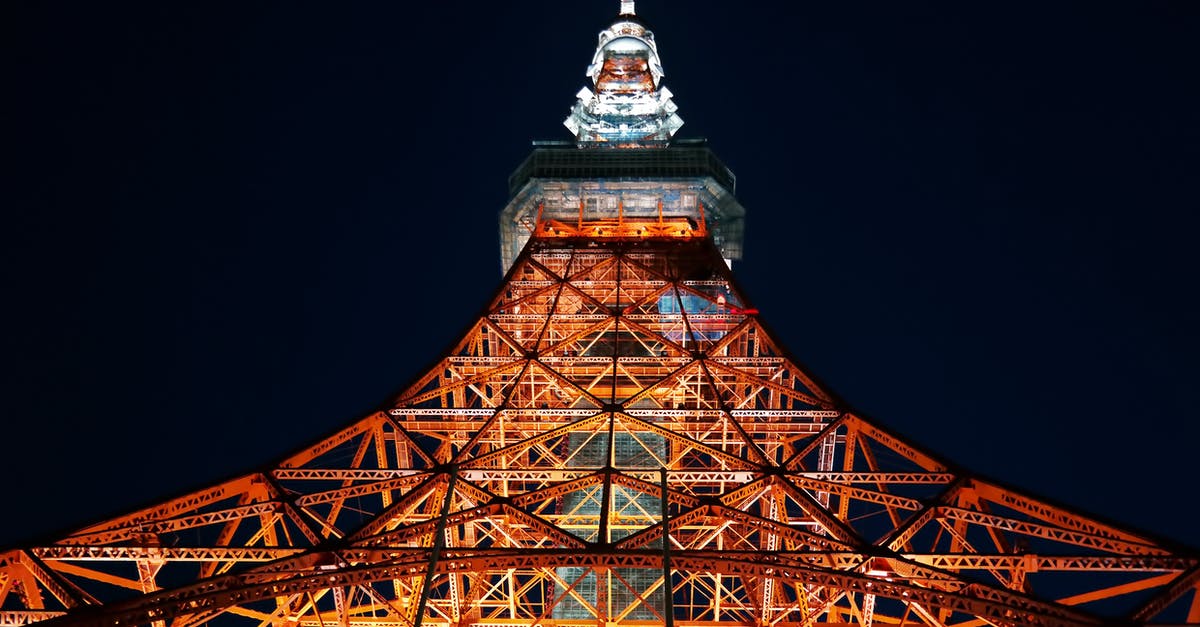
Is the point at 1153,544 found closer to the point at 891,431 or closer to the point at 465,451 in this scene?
the point at 891,431

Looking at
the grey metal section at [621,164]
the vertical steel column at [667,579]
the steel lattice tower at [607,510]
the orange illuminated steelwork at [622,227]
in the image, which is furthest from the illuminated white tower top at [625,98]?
the vertical steel column at [667,579]

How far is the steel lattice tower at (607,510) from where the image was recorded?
34.0 ft

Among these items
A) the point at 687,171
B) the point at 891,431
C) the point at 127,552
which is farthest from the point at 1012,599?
the point at 687,171

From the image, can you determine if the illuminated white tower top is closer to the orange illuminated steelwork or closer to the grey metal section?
the grey metal section

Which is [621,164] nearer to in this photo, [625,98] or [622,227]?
[622,227]

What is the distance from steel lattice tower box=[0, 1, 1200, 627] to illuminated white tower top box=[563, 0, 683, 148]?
7573 millimetres

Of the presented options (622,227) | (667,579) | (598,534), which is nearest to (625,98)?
(622,227)

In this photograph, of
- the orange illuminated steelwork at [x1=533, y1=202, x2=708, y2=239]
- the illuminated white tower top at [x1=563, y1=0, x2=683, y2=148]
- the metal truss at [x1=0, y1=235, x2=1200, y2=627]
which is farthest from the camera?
the illuminated white tower top at [x1=563, y1=0, x2=683, y2=148]

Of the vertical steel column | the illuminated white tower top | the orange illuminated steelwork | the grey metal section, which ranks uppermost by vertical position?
the illuminated white tower top

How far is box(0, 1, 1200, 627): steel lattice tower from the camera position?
10.4m

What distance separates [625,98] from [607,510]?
30.8m

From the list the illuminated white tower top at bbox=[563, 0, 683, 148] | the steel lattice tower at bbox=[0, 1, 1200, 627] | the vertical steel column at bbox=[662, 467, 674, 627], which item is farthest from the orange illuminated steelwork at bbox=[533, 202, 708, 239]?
the vertical steel column at bbox=[662, 467, 674, 627]

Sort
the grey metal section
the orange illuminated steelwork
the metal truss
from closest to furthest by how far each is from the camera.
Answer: the metal truss → the orange illuminated steelwork → the grey metal section

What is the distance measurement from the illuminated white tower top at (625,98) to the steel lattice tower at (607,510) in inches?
298
